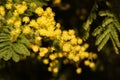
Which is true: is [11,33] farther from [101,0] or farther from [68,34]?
[101,0]

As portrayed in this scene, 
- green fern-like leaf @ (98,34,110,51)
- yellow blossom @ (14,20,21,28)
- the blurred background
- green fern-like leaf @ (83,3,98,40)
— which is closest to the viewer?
yellow blossom @ (14,20,21,28)

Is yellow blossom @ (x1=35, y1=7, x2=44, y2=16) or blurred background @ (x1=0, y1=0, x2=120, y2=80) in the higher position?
yellow blossom @ (x1=35, y1=7, x2=44, y2=16)

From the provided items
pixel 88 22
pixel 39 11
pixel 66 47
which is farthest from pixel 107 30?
pixel 39 11

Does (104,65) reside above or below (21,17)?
below

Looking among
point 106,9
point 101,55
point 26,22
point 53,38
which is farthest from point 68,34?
point 101,55

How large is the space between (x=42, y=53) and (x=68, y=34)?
0.71 ft

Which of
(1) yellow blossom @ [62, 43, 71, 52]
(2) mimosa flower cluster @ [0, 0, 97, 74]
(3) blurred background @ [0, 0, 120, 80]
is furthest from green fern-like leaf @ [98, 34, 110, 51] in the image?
(3) blurred background @ [0, 0, 120, 80]

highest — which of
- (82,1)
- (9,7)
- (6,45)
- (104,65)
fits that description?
(9,7)

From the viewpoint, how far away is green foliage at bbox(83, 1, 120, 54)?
2.97 m

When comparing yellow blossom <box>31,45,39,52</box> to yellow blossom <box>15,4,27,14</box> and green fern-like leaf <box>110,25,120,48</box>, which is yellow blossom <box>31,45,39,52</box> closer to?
yellow blossom <box>15,4,27,14</box>

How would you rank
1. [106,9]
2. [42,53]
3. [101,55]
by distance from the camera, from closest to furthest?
[42,53] → [106,9] → [101,55]

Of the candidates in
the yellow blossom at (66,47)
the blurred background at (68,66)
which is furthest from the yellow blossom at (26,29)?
the blurred background at (68,66)

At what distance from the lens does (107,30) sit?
299cm

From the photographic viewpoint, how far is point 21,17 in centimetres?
283
